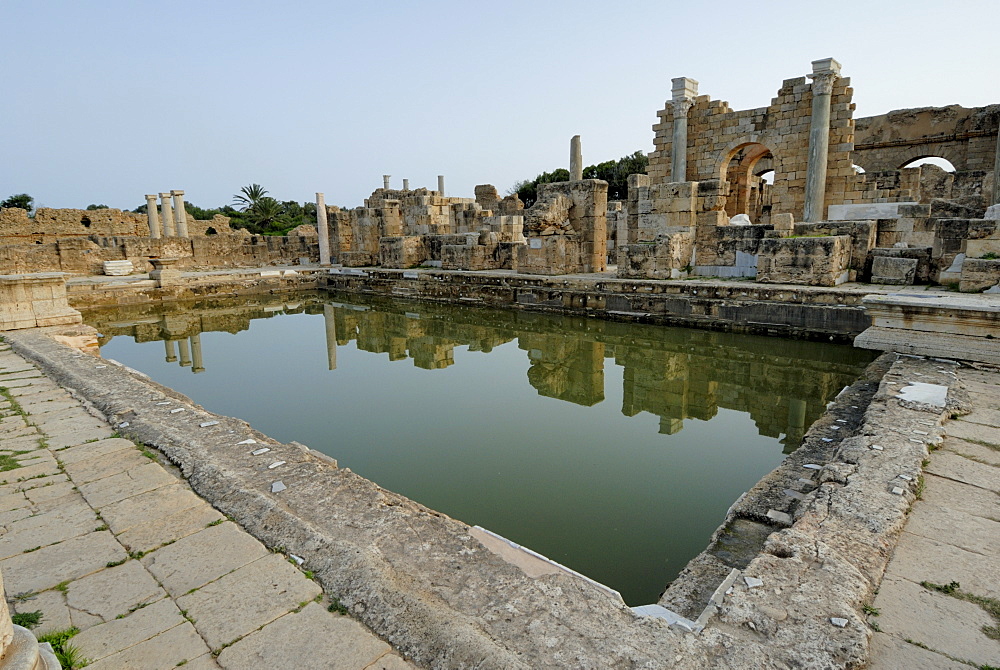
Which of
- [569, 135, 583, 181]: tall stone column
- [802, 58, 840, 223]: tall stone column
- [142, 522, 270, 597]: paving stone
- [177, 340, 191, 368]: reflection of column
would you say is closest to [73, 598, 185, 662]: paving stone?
[142, 522, 270, 597]: paving stone

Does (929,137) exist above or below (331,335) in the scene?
above

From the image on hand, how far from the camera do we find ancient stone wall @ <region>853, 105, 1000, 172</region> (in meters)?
16.7

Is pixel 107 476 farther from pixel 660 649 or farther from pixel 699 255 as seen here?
pixel 699 255

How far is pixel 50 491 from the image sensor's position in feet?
10.6

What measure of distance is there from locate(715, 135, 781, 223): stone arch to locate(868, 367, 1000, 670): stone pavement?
1355 cm

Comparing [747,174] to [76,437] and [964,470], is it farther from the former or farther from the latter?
[76,437]

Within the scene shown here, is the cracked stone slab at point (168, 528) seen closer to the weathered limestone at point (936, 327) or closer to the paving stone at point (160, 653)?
the paving stone at point (160, 653)

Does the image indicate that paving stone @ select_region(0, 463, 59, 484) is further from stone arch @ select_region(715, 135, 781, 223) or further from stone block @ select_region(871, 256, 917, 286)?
stone arch @ select_region(715, 135, 781, 223)

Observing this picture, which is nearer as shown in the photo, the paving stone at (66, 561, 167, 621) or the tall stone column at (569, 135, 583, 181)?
the paving stone at (66, 561, 167, 621)

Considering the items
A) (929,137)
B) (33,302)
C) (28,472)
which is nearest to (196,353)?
(33,302)

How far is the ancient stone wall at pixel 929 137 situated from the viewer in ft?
54.8

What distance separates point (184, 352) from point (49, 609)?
330 inches

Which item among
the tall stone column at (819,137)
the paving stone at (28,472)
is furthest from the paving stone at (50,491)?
the tall stone column at (819,137)

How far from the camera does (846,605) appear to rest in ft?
6.61
